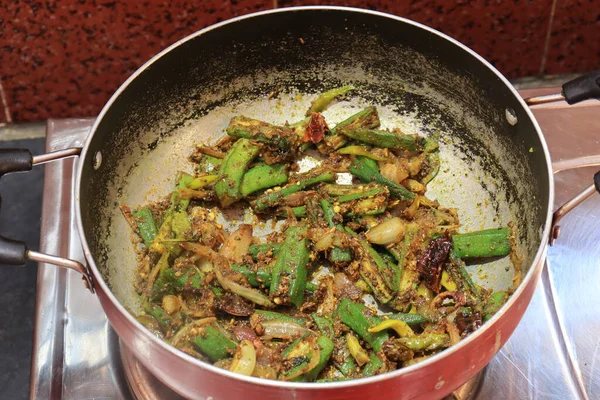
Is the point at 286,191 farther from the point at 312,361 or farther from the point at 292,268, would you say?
the point at 312,361

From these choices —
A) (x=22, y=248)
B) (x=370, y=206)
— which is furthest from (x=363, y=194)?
(x=22, y=248)

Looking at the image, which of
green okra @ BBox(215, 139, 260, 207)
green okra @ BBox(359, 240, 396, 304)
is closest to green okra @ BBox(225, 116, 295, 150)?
green okra @ BBox(215, 139, 260, 207)

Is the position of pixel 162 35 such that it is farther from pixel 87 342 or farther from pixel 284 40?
pixel 87 342

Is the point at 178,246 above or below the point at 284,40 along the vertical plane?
below

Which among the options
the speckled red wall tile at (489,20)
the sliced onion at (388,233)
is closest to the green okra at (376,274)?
the sliced onion at (388,233)

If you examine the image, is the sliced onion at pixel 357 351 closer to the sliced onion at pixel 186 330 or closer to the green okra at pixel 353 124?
the sliced onion at pixel 186 330

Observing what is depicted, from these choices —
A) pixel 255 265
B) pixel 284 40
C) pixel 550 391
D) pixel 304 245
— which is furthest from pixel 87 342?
pixel 550 391
